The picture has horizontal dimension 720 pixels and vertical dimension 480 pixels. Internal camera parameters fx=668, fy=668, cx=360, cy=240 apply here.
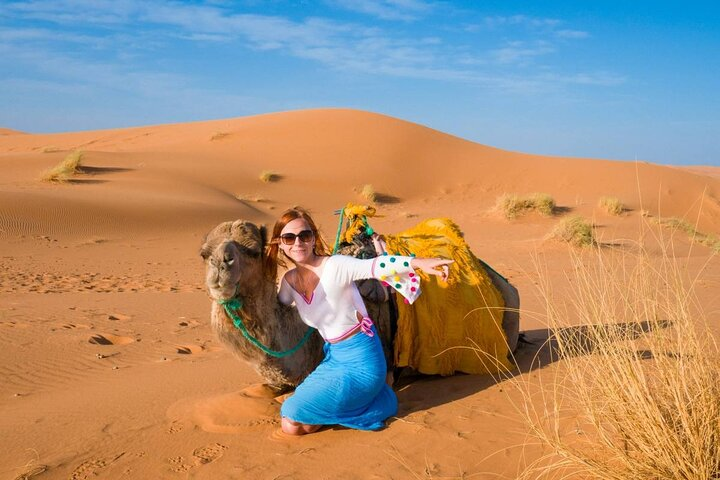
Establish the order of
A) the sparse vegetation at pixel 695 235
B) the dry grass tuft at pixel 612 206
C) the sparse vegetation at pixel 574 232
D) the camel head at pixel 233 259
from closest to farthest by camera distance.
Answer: the camel head at pixel 233 259 → the sparse vegetation at pixel 695 235 → the sparse vegetation at pixel 574 232 → the dry grass tuft at pixel 612 206

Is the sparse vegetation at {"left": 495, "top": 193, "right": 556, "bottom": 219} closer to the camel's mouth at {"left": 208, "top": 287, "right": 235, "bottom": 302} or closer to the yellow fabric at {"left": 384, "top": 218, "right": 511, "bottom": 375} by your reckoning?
the yellow fabric at {"left": 384, "top": 218, "right": 511, "bottom": 375}

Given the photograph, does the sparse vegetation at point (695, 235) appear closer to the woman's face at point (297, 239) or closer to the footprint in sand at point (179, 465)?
the woman's face at point (297, 239)

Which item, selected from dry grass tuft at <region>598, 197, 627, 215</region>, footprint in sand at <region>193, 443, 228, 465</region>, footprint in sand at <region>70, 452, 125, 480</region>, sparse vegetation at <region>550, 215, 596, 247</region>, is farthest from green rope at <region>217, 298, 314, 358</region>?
dry grass tuft at <region>598, 197, 627, 215</region>

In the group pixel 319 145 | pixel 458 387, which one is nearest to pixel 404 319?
pixel 458 387

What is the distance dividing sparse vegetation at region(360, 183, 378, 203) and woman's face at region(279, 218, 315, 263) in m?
23.6

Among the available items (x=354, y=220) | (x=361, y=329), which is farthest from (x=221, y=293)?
(x=354, y=220)

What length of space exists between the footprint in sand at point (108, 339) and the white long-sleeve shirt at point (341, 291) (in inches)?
146

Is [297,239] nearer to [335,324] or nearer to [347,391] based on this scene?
[335,324]

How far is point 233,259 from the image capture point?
3.69 m

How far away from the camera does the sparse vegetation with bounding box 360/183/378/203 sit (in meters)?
27.8

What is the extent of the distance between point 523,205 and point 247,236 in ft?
67.1

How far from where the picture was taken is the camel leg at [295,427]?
4.11 metres

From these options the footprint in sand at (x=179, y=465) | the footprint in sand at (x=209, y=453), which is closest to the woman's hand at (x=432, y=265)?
the footprint in sand at (x=209, y=453)

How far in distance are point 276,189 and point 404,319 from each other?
22.6m
